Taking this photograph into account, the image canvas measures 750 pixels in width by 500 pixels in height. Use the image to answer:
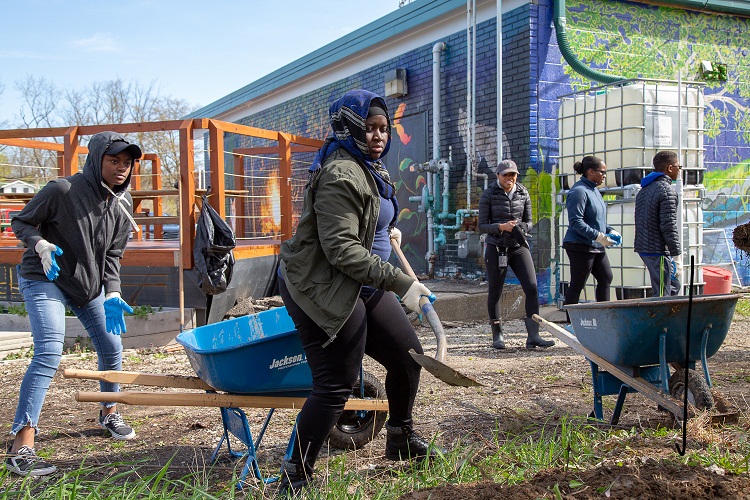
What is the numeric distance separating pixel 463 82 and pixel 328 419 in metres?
8.32

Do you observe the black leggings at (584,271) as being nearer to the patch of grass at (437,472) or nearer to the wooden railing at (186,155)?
the patch of grass at (437,472)

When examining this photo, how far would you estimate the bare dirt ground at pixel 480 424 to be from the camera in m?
2.53

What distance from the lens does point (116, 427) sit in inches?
162

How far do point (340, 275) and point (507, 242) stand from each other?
4.05 meters

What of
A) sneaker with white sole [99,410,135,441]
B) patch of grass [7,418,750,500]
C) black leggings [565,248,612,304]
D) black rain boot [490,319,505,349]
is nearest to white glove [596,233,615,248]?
black leggings [565,248,612,304]

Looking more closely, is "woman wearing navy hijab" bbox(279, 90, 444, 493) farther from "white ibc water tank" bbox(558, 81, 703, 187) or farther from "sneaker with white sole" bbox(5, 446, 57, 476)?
"white ibc water tank" bbox(558, 81, 703, 187)

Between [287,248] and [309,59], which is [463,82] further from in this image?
[287,248]

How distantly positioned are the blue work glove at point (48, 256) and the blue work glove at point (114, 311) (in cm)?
38

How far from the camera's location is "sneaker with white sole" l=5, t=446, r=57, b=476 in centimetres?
331

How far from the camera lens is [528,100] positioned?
30.3 ft

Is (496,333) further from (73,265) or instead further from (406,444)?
(73,265)

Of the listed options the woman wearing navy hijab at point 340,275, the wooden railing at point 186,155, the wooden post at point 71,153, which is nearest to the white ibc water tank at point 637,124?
the wooden railing at point 186,155

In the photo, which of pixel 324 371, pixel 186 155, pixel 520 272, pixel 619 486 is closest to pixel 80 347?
pixel 186 155

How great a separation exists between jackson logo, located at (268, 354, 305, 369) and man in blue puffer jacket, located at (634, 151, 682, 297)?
4.18 m
